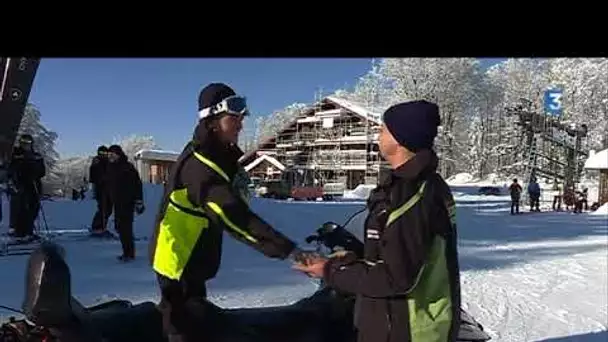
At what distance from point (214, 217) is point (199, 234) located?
0.26 ft

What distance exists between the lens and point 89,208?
540 inches

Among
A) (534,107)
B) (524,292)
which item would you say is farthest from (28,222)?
(534,107)

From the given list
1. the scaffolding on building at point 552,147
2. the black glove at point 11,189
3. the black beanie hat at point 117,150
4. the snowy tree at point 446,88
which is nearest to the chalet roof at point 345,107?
the snowy tree at point 446,88

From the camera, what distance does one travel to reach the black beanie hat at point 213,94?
2314 mm

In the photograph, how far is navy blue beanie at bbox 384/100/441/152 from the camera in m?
1.98

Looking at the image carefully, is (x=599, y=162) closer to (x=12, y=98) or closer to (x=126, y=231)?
(x=126, y=231)

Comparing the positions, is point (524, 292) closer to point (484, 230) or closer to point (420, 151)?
point (420, 151)

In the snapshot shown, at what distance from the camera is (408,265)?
6.24 feet

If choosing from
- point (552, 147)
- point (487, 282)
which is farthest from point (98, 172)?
point (552, 147)

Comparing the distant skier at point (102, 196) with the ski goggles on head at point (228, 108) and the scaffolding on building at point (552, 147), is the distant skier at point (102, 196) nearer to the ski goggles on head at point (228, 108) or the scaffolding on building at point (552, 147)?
the ski goggles on head at point (228, 108)

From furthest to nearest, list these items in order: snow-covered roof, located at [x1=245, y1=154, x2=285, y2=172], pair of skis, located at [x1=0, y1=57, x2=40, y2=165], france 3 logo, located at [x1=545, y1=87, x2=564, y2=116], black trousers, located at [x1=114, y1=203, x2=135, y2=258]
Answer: snow-covered roof, located at [x1=245, y1=154, x2=285, y2=172] → france 3 logo, located at [x1=545, y1=87, x2=564, y2=116] → pair of skis, located at [x1=0, y1=57, x2=40, y2=165] → black trousers, located at [x1=114, y1=203, x2=135, y2=258]

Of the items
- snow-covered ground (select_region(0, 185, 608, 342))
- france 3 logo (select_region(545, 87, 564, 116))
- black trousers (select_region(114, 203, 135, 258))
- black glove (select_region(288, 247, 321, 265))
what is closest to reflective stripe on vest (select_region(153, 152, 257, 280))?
black glove (select_region(288, 247, 321, 265))

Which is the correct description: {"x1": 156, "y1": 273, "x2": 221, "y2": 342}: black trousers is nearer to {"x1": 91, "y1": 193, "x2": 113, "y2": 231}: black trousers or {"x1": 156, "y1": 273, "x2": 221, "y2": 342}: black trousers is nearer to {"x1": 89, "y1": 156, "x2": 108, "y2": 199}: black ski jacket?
{"x1": 91, "y1": 193, "x2": 113, "y2": 231}: black trousers

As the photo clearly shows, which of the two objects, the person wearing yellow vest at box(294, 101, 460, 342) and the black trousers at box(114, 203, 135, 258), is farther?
the black trousers at box(114, 203, 135, 258)
